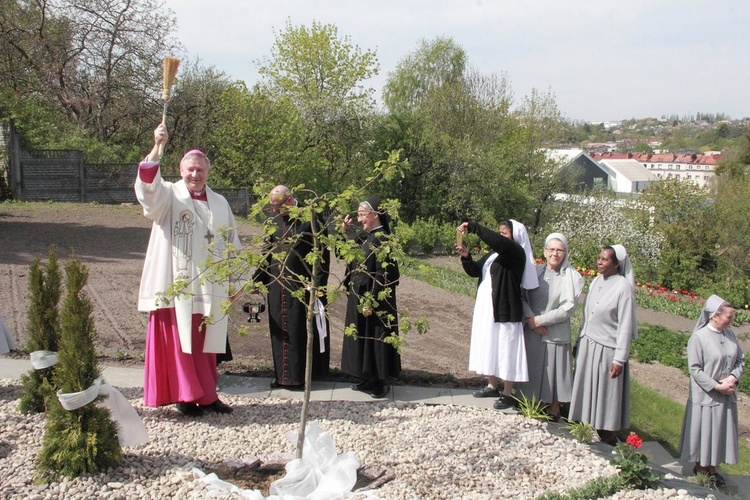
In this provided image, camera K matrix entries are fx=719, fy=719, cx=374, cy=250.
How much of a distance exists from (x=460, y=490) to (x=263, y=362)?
318 cm

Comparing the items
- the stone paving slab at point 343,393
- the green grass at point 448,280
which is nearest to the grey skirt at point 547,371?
the stone paving slab at point 343,393

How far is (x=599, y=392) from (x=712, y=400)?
0.92 meters

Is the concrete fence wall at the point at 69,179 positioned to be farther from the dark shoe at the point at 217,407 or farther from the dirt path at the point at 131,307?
the dark shoe at the point at 217,407

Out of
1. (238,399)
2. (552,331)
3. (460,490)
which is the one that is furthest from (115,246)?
(460,490)

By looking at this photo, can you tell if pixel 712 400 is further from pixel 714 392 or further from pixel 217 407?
pixel 217 407

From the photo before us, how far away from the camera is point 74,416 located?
4172mm

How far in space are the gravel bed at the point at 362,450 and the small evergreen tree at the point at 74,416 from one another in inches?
4.4

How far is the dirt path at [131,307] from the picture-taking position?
747cm

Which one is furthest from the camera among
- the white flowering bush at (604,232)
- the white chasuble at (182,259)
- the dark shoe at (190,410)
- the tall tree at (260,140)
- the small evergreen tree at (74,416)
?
the tall tree at (260,140)

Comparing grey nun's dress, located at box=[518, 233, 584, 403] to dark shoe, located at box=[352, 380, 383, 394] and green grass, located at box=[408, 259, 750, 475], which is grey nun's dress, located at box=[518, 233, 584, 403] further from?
dark shoe, located at box=[352, 380, 383, 394]

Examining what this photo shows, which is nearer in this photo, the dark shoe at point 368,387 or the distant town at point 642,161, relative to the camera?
the dark shoe at point 368,387

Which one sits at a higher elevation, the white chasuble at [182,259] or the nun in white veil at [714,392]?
the white chasuble at [182,259]

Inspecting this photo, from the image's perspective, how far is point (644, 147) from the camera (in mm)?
136500

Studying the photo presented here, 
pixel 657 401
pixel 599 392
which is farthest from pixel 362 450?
pixel 657 401
